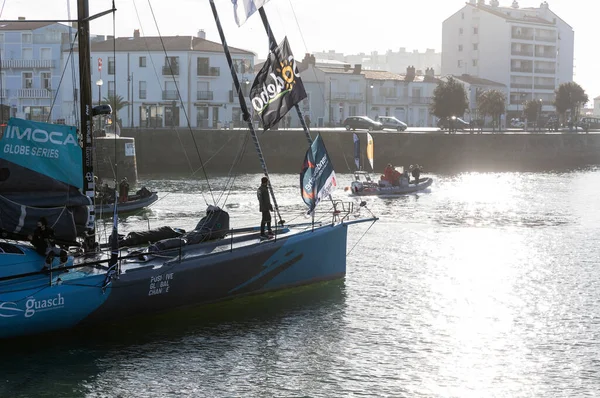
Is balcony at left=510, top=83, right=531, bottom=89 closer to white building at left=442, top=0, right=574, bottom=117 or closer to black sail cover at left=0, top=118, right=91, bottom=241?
white building at left=442, top=0, right=574, bottom=117

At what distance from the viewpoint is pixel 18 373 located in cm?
1919

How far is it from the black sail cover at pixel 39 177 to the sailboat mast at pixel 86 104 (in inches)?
32.9

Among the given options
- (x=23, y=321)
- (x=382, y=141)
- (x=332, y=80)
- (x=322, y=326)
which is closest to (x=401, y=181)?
(x=382, y=141)

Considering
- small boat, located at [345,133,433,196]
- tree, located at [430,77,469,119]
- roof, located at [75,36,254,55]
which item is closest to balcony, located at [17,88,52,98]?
roof, located at [75,36,254,55]

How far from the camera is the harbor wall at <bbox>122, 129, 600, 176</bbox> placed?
81.9m

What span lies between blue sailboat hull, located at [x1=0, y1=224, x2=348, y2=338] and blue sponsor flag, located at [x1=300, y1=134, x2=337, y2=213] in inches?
43.0

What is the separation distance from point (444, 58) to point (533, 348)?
13314 centimetres

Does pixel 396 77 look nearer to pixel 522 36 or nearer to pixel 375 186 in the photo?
pixel 522 36

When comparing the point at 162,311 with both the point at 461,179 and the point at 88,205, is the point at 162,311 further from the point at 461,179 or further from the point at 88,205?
the point at 461,179

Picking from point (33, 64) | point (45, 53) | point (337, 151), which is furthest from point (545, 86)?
point (33, 64)

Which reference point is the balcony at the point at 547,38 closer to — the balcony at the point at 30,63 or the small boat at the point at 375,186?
the balcony at the point at 30,63

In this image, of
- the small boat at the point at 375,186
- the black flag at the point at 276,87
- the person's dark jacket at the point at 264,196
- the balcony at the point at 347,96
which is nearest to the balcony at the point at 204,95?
the balcony at the point at 347,96

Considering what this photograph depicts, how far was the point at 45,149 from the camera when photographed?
69.8 ft

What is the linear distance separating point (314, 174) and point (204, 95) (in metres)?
74.0
